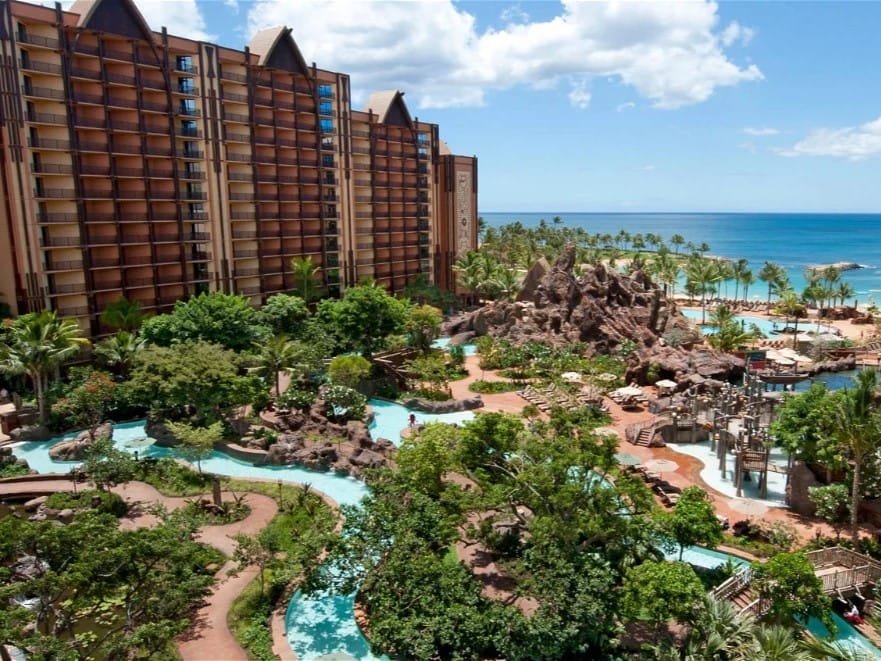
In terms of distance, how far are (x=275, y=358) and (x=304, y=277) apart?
21.7 meters

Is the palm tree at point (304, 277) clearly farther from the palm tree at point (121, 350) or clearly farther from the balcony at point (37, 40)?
the balcony at point (37, 40)

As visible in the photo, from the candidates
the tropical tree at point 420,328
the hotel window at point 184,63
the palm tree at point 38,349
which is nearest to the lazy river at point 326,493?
the palm tree at point 38,349

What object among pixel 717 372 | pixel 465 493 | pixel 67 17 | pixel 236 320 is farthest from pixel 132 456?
pixel 717 372

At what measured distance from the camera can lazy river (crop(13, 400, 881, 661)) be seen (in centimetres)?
2297

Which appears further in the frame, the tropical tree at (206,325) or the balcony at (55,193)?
the balcony at (55,193)

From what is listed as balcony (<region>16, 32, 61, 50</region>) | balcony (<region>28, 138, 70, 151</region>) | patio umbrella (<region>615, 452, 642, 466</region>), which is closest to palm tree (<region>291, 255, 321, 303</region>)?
balcony (<region>28, 138, 70, 151</region>)

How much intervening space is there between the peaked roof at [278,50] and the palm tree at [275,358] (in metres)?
33.3

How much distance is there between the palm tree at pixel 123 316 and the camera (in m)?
53.4

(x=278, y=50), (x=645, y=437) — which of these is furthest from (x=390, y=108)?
(x=645, y=437)

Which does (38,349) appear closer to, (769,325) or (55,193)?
(55,193)

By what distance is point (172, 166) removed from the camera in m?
60.1

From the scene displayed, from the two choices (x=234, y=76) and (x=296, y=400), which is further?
(x=234, y=76)

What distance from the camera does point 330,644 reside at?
2297 cm

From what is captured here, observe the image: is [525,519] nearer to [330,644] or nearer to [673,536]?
[673,536]
